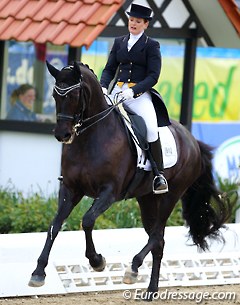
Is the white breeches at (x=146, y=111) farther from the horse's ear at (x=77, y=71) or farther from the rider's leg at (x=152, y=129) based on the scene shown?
the horse's ear at (x=77, y=71)

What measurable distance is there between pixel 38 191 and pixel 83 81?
475 cm

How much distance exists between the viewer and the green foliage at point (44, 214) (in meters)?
11.1

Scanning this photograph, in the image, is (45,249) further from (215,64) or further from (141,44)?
(215,64)

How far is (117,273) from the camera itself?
9758mm

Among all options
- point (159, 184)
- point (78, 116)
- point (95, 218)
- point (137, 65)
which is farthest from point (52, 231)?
point (137, 65)

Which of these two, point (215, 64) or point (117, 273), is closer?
point (117, 273)

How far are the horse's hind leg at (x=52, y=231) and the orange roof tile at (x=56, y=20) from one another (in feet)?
11.2

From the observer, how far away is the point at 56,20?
39.8ft

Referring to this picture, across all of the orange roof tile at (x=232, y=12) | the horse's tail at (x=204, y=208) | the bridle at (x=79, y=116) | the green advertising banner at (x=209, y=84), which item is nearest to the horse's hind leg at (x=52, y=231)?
the bridle at (x=79, y=116)

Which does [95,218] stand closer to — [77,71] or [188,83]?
[77,71]

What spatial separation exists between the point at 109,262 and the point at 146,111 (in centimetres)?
165

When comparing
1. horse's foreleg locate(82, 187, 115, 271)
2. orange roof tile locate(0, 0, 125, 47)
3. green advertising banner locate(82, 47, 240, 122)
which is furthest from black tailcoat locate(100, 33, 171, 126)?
green advertising banner locate(82, 47, 240, 122)

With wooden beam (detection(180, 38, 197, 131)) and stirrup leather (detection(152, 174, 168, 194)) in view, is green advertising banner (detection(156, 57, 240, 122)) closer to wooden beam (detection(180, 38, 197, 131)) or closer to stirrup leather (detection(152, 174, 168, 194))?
wooden beam (detection(180, 38, 197, 131))

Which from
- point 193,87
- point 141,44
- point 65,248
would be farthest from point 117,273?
point 193,87
